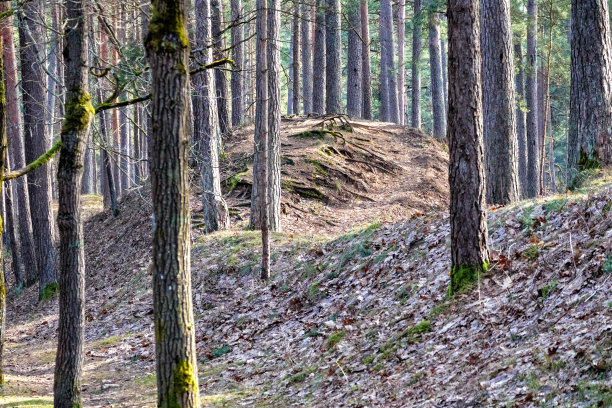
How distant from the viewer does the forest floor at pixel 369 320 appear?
5.33 metres

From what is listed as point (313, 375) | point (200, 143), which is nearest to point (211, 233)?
point (200, 143)

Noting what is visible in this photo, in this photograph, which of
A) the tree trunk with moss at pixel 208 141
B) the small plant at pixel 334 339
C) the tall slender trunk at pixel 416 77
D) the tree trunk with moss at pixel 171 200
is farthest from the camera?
the tall slender trunk at pixel 416 77

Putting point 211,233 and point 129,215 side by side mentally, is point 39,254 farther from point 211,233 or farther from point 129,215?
point 211,233

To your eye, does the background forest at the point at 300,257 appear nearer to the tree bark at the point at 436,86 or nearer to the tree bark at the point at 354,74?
the tree bark at the point at 354,74

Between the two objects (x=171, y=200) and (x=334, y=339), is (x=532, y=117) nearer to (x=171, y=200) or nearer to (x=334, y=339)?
(x=334, y=339)

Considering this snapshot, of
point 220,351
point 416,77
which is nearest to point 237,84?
point 416,77

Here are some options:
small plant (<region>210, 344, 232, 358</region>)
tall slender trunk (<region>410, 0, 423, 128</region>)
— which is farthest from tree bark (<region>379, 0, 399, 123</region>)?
small plant (<region>210, 344, 232, 358</region>)

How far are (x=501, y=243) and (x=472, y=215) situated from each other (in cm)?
126

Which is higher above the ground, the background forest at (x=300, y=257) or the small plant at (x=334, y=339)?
the background forest at (x=300, y=257)

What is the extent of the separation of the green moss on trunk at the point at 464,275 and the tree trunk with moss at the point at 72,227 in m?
4.39

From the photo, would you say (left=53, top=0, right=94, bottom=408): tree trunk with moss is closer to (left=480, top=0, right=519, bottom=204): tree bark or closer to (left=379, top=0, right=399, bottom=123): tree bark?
(left=480, top=0, right=519, bottom=204): tree bark

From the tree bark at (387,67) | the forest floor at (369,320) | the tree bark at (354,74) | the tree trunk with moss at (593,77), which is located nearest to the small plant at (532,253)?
the forest floor at (369,320)

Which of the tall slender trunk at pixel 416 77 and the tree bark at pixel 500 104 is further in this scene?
the tall slender trunk at pixel 416 77

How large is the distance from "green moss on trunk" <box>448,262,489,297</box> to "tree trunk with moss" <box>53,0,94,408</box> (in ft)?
14.4
